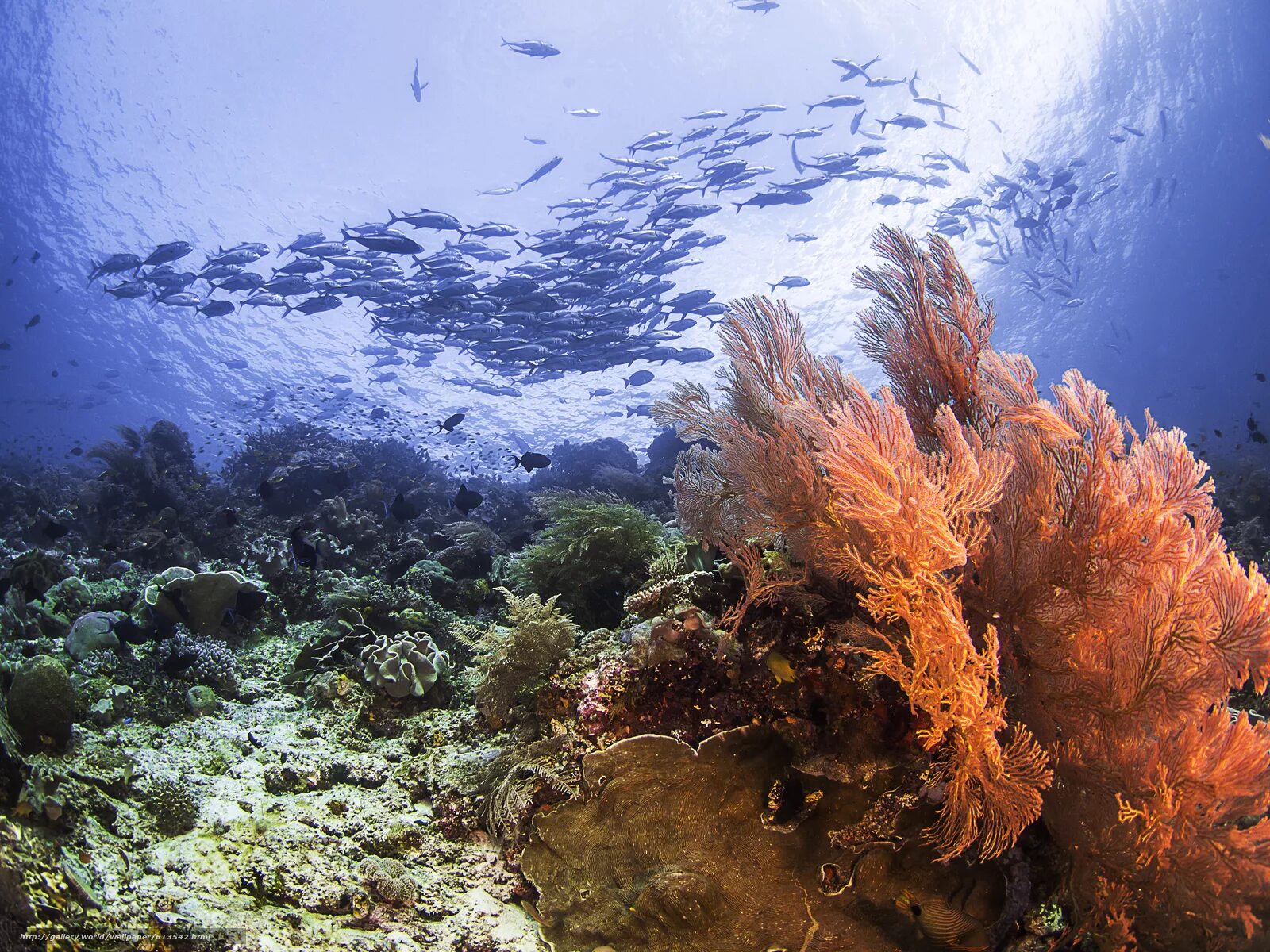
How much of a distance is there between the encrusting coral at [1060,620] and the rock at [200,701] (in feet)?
14.9

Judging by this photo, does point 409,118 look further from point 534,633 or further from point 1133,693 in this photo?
point 1133,693

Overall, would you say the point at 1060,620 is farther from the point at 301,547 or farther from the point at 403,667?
the point at 301,547

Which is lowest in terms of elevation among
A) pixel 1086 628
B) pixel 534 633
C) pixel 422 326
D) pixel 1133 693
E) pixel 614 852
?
pixel 614 852

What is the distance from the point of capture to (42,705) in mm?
3533

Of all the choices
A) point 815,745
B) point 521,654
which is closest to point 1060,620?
point 815,745

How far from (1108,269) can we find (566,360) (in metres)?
56.4

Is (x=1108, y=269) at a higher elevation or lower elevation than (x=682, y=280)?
higher

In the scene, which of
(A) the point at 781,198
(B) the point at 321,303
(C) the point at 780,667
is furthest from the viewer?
(A) the point at 781,198

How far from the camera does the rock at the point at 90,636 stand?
17.7ft

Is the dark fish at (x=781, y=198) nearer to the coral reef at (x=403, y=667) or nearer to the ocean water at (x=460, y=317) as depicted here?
the ocean water at (x=460, y=317)

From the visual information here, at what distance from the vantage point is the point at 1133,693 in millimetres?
2416

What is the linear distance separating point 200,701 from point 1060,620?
5983 millimetres

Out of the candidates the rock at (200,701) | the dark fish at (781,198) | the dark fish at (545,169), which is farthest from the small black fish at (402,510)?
the dark fish at (781,198)

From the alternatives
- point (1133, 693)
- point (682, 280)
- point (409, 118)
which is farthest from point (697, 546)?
point (409, 118)
